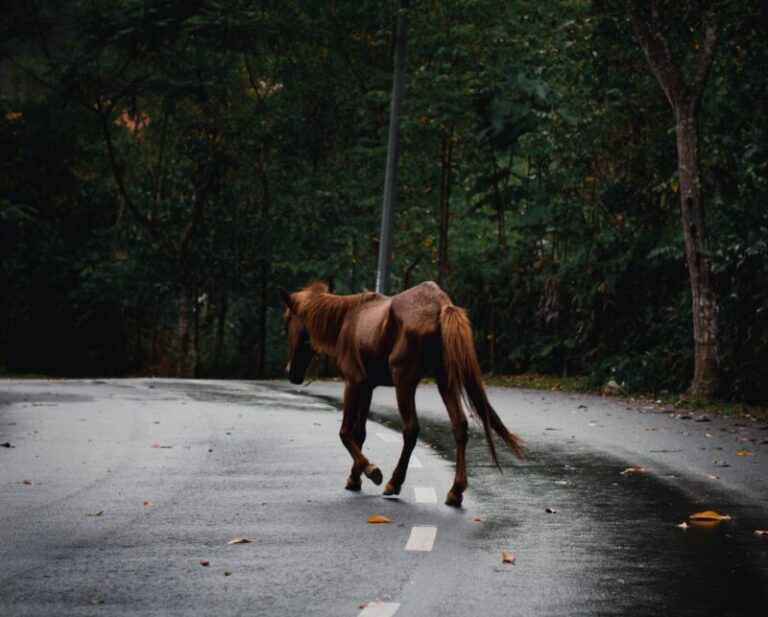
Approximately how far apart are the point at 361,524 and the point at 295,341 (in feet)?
9.94

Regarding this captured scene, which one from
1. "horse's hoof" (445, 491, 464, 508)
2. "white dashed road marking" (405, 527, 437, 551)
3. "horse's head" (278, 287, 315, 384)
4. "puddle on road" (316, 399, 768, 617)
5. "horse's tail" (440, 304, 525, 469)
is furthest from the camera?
"horse's head" (278, 287, 315, 384)

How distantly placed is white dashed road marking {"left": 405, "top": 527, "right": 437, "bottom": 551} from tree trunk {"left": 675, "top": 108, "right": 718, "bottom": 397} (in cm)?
1359

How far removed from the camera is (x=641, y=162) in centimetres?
2683

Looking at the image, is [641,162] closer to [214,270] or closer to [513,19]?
[513,19]

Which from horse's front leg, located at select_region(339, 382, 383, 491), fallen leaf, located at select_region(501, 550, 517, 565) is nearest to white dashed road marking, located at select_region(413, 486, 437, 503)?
horse's front leg, located at select_region(339, 382, 383, 491)

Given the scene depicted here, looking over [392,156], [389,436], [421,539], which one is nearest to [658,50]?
[392,156]

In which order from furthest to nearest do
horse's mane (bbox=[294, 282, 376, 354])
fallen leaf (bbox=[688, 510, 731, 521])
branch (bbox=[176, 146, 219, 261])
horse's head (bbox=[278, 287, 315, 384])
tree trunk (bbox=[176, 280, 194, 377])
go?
1. branch (bbox=[176, 146, 219, 261])
2. tree trunk (bbox=[176, 280, 194, 377])
3. horse's head (bbox=[278, 287, 315, 384])
4. horse's mane (bbox=[294, 282, 376, 354])
5. fallen leaf (bbox=[688, 510, 731, 521])

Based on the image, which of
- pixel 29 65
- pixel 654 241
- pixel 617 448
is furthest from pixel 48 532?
pixel 29 65

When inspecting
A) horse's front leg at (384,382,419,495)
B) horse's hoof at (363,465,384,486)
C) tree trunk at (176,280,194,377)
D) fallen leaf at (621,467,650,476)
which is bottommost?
horse's hoof at (363,465,384,486)

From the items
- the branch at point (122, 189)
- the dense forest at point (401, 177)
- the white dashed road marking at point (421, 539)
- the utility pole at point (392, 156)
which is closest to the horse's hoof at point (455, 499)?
the white dashed road marking at point (421, 539)

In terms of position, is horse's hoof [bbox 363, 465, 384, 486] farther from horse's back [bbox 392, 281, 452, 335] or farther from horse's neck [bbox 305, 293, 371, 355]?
horse's neck [bbox 305, 293, 371, 355]

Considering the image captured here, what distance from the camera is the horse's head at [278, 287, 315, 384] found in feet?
37.8

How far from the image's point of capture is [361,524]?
29.1ft

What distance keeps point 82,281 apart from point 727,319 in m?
28.0
